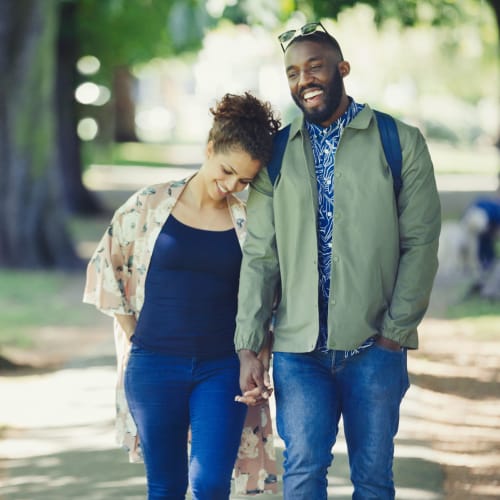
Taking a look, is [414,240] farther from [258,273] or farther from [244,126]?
[244,126]

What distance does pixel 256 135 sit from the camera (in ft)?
13.7

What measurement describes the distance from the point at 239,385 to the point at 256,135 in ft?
2.96

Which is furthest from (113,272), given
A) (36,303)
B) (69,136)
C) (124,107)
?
(124,107)

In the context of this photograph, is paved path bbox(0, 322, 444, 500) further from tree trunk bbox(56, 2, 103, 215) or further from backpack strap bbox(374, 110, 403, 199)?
tree trunk bbox(56, 2, 103, 215)

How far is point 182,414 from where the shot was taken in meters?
4.27

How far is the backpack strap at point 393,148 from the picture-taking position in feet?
13.2

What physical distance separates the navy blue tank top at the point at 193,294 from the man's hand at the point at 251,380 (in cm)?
17

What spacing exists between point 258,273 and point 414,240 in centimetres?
56

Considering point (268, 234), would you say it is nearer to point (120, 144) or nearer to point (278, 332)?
point (278, 332)

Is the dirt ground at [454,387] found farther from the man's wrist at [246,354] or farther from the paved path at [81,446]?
the man's wrist at [246,354]

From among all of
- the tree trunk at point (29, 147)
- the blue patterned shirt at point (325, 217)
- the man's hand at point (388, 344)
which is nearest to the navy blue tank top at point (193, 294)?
the blue patterned shirt at point (325, 217)

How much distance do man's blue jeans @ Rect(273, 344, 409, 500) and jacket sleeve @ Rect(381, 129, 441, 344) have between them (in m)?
0.12

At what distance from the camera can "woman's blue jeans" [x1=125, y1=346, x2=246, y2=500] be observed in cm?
414

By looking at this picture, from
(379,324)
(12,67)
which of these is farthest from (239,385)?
(12,67)
